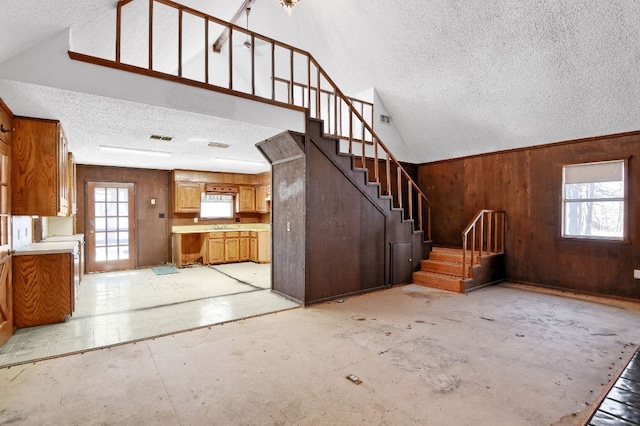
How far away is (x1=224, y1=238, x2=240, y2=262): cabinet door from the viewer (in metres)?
8.36

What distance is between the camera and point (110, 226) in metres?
7.58

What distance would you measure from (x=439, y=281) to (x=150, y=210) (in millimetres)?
6854

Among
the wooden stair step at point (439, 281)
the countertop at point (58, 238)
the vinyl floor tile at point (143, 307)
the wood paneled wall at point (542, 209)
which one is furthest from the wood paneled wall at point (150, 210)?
the wood paneled wall at point (542, 209)

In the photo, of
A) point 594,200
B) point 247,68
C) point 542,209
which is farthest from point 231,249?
point 594,200

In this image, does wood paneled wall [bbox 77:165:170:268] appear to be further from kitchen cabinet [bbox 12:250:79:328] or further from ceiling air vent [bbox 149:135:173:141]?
kitchen cabinet [bbox 12:250:79:328]

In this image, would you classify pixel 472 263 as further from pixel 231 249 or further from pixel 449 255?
pixel 231 249

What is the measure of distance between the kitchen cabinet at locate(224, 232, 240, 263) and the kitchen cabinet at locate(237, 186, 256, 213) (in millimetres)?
925

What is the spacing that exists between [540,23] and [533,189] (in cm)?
288

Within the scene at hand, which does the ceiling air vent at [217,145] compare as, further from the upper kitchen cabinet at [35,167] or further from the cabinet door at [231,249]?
the cabinet door at [231,249]

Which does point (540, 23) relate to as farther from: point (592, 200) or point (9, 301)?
point (9, 301)

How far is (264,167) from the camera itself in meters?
8.11

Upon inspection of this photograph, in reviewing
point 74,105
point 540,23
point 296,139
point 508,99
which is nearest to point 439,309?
point 296,139

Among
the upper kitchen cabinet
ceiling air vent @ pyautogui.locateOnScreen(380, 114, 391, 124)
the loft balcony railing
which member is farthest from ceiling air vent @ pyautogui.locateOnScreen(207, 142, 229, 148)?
ceiling air vent @ pyautogui.locateOnScreen(380, 114, 391, 124)

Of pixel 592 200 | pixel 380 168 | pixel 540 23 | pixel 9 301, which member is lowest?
pixel 9 301
